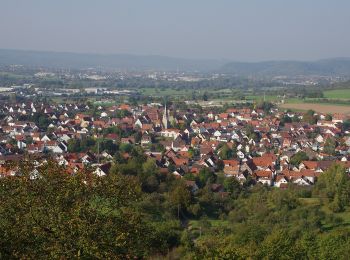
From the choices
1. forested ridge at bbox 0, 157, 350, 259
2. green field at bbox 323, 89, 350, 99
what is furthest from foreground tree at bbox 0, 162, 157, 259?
green field at bbox 323, 89, 350, 99

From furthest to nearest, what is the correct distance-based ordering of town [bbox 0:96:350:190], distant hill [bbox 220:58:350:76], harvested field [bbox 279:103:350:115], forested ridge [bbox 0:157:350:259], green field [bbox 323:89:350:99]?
distant hill [bbox 220:58:350:76] → green field [bbox 323:89:350:99] → harvested field [bbox 279:103:350:115] → town [bbox 0:96:350:190] → forested ridge [bbox 0:157:350:259]

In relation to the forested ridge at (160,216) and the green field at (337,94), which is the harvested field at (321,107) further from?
the forested ridge at (160,216)

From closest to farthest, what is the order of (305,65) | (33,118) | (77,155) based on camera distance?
1. (77,155)
2. (33,118)
3. (305,65)

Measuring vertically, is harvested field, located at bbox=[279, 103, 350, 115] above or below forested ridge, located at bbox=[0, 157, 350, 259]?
below

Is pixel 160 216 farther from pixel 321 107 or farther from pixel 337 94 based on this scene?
pixel 337 94

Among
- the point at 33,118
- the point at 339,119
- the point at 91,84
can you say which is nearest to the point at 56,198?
the point at 33,118

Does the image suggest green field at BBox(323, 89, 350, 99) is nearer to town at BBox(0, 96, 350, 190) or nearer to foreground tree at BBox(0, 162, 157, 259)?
town at BBox(0, 96, 350, 190)

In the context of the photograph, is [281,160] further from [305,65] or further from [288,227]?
[305,65]
